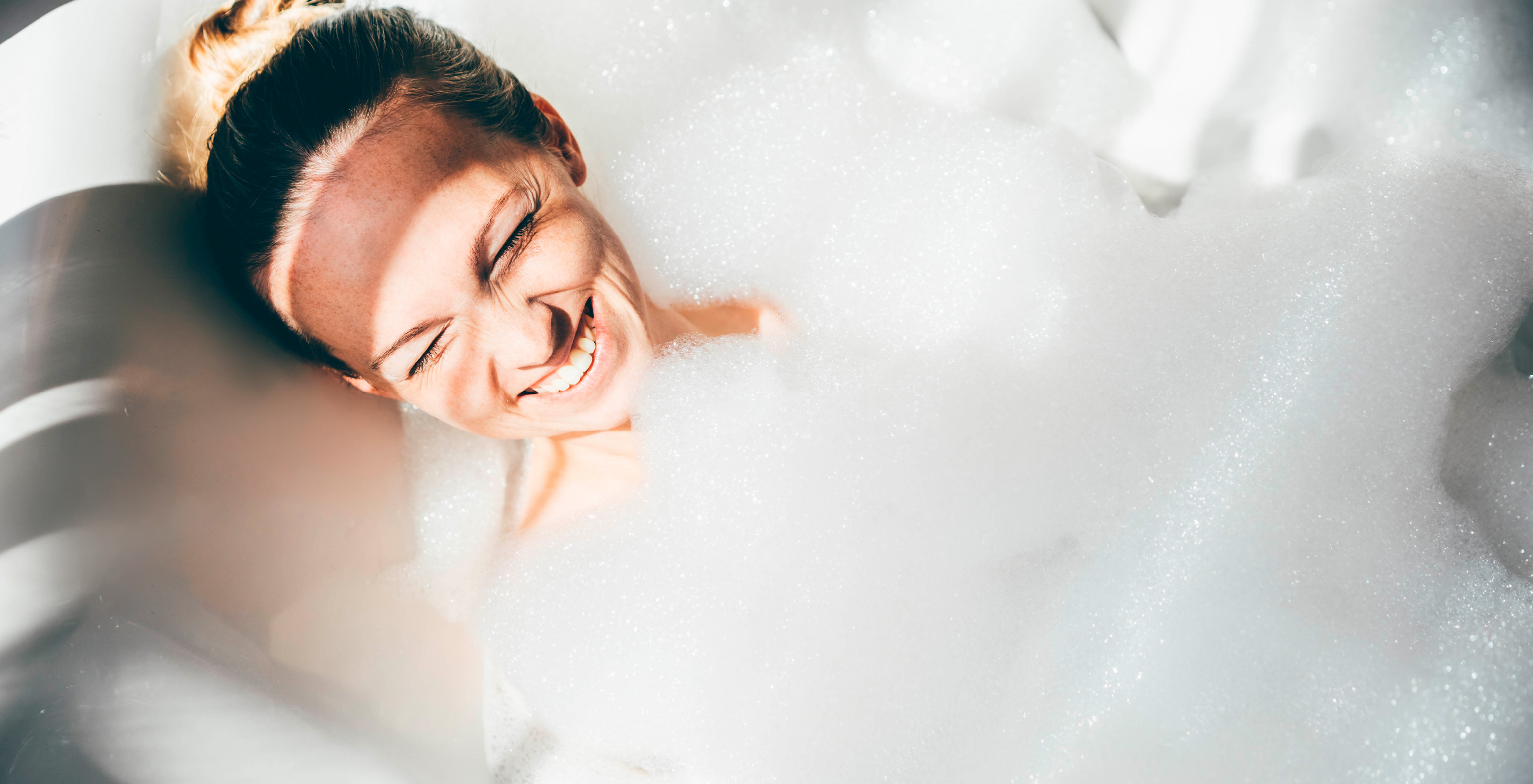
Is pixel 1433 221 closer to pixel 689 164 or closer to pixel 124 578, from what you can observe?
pixel 689 164

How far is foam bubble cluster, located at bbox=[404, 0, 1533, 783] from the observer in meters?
0.83

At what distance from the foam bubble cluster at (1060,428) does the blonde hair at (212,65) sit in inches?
13.1

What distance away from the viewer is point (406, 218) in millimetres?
681

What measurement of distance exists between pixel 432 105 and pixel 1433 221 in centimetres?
106

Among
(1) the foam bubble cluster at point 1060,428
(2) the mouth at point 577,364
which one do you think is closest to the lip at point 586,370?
(2) the mouth at point 577,364

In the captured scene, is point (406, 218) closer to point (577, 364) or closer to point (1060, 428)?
point (577, 364)

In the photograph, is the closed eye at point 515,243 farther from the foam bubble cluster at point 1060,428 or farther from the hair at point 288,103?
the foam bubble cluster at point 1060,428

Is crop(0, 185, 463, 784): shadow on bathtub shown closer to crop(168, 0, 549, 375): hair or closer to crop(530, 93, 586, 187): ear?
crop(168, 0, 549, 375): hair

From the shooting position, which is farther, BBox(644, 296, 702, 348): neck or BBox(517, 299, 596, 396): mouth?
BBox(644, 296, 702, 348): neck

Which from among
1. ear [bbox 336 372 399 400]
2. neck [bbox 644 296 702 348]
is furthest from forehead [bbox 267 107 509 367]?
neck [bbox 644 296 702 348]

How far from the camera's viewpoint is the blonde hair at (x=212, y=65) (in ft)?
2.64

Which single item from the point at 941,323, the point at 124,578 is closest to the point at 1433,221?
the point at 941,323

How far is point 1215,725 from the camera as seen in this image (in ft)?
2.70

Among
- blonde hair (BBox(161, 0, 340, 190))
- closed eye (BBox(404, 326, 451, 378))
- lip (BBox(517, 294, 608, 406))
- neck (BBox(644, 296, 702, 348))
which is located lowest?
neck (BBox(644, 296, 702, 348))
